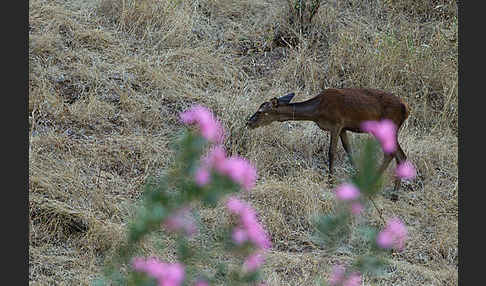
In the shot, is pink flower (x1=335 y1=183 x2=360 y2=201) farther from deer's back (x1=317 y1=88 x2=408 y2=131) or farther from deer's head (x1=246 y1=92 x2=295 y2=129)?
deer's head (x1=246 y1=92 x2=295 y2=129)

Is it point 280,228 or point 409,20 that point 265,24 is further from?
point 280,228

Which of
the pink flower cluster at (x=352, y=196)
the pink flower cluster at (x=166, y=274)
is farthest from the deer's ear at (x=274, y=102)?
the pink flower cluster at (x=166, y=274)

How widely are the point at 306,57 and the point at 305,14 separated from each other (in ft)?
2.47

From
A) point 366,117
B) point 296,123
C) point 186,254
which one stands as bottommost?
point 296,123

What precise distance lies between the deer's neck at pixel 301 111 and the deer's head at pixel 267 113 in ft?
0.14

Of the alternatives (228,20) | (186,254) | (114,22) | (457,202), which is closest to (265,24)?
(228,20)

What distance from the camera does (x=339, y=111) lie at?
24.9 ft

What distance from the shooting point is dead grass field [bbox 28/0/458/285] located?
658 centimetres

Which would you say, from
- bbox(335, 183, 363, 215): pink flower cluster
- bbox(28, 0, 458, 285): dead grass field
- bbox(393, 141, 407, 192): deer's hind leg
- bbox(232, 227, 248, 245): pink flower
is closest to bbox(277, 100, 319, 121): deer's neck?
bbox(28, 0, 458, 285): dead grass field

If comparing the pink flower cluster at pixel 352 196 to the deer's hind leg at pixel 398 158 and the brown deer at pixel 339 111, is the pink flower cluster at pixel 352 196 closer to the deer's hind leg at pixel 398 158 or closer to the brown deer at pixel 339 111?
the brown deer at pixel 339 111

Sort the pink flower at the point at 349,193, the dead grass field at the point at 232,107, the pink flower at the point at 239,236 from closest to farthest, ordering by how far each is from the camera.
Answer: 1. the pink flower at the point at 349,193
2. the pink flower at the point at 239,236
3. the dead grass field at the point at 232,107

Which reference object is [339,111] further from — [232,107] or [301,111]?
[232,107]

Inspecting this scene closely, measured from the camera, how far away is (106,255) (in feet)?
20.4

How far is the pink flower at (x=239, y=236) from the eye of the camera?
2.83 meters
